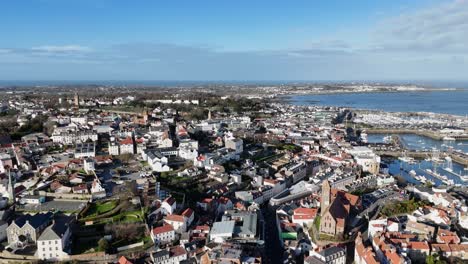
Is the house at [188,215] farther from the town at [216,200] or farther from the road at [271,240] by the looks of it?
the road at [271,240]

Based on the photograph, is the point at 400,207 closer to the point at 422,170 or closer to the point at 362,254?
the point at 362,254

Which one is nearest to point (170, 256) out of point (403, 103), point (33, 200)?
point (33, 200)

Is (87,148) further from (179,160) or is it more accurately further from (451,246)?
(451,246)

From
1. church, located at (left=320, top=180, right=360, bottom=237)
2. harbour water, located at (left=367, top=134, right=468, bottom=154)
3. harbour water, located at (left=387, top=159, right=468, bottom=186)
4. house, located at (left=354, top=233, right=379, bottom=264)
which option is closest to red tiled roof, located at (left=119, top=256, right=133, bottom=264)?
church, located at (left=320, top=180, right=360, bottom=237)

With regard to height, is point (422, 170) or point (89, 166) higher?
point (89, 166)

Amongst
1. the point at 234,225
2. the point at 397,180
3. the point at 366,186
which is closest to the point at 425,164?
the point at 397,180

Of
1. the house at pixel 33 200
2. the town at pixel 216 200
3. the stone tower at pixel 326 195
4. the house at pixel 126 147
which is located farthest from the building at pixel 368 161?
the house at pixel 33 200

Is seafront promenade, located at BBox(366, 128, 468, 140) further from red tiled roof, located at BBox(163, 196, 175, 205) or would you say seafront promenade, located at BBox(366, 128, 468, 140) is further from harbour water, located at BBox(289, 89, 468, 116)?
red tiled roof, located at BBox(163, 196, 175, 205)
